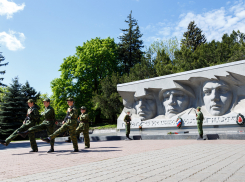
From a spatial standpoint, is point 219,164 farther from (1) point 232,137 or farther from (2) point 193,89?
(2) point 193,89

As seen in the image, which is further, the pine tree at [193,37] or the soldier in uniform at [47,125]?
the pine tree at [193,37]

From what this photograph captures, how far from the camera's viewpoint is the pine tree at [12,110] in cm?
2305

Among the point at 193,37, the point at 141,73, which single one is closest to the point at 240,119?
the point at 141,73

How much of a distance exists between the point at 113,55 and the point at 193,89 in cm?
1845

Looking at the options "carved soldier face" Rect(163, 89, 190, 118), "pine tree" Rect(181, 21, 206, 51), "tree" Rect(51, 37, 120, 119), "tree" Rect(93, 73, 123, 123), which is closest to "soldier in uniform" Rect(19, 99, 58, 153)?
"carved soldier face" Rect(163, 89, 190, 118)

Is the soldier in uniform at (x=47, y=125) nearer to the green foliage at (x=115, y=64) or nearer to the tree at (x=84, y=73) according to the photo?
the green foliage at (x=115, y=64)

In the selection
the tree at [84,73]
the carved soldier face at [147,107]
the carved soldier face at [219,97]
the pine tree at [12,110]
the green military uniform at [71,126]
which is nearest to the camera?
the green military uniform at [71,126]

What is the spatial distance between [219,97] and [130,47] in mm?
22077

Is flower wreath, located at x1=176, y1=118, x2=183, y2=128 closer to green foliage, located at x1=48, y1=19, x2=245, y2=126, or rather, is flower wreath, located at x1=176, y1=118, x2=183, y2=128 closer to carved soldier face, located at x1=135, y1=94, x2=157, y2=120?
carved soldier face, located at x1=135, y1=94, x2=157, y2=120

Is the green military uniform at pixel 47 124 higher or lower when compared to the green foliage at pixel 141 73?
lower

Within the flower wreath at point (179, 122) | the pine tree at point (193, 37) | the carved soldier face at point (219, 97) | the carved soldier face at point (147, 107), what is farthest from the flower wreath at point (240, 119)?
the pine tree at point (193, 37)

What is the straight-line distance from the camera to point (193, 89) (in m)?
16.0

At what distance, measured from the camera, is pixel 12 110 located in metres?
24.1

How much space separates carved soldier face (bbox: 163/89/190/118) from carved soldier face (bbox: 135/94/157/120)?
5.27ft
